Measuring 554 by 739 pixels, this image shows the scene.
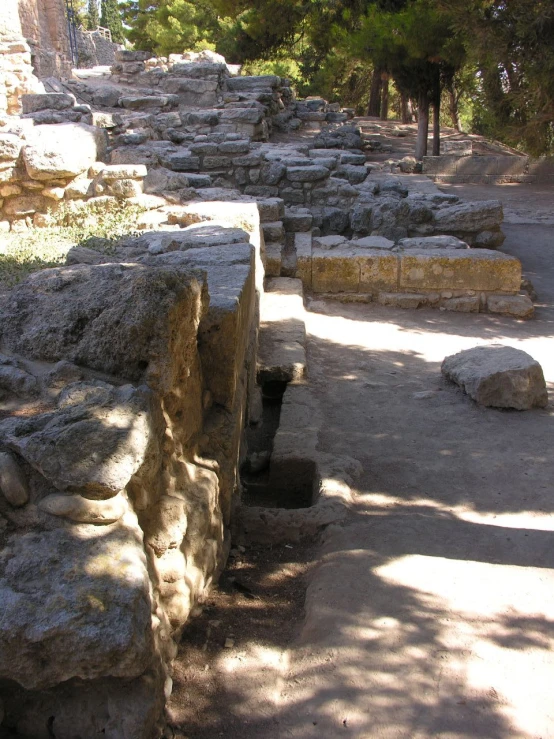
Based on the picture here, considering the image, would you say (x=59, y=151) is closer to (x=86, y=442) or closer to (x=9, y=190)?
(x=9, y=190)

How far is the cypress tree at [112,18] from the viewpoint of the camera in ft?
125

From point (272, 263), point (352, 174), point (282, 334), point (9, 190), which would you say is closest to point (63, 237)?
point (9, 190)

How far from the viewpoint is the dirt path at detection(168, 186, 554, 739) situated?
6.64 ft

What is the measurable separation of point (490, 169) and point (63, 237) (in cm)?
1309

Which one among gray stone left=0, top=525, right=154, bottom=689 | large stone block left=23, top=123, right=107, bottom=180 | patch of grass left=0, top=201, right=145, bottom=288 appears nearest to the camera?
gray stone left=0, top=525, right=154, bottom=689

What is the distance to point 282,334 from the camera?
5824mm

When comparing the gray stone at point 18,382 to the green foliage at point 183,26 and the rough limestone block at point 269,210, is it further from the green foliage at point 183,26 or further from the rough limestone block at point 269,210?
the green foliage at point 183,26

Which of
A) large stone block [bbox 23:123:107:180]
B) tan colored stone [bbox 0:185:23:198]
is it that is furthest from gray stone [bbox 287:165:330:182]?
tan colored stone [bbox 0:185:23:198]

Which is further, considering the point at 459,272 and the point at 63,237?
the point at 459,272

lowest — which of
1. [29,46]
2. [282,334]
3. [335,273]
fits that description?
[282,334]

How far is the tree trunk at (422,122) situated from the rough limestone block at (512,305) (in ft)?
31.6

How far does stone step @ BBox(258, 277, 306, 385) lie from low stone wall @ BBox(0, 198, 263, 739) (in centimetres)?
182

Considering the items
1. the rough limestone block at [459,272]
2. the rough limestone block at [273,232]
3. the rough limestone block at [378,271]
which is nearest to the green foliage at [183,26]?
the rough limestone block at [273,232]

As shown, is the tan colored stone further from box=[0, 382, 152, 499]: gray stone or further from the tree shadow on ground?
box=[0, 382, 152, 499]: gray stone
